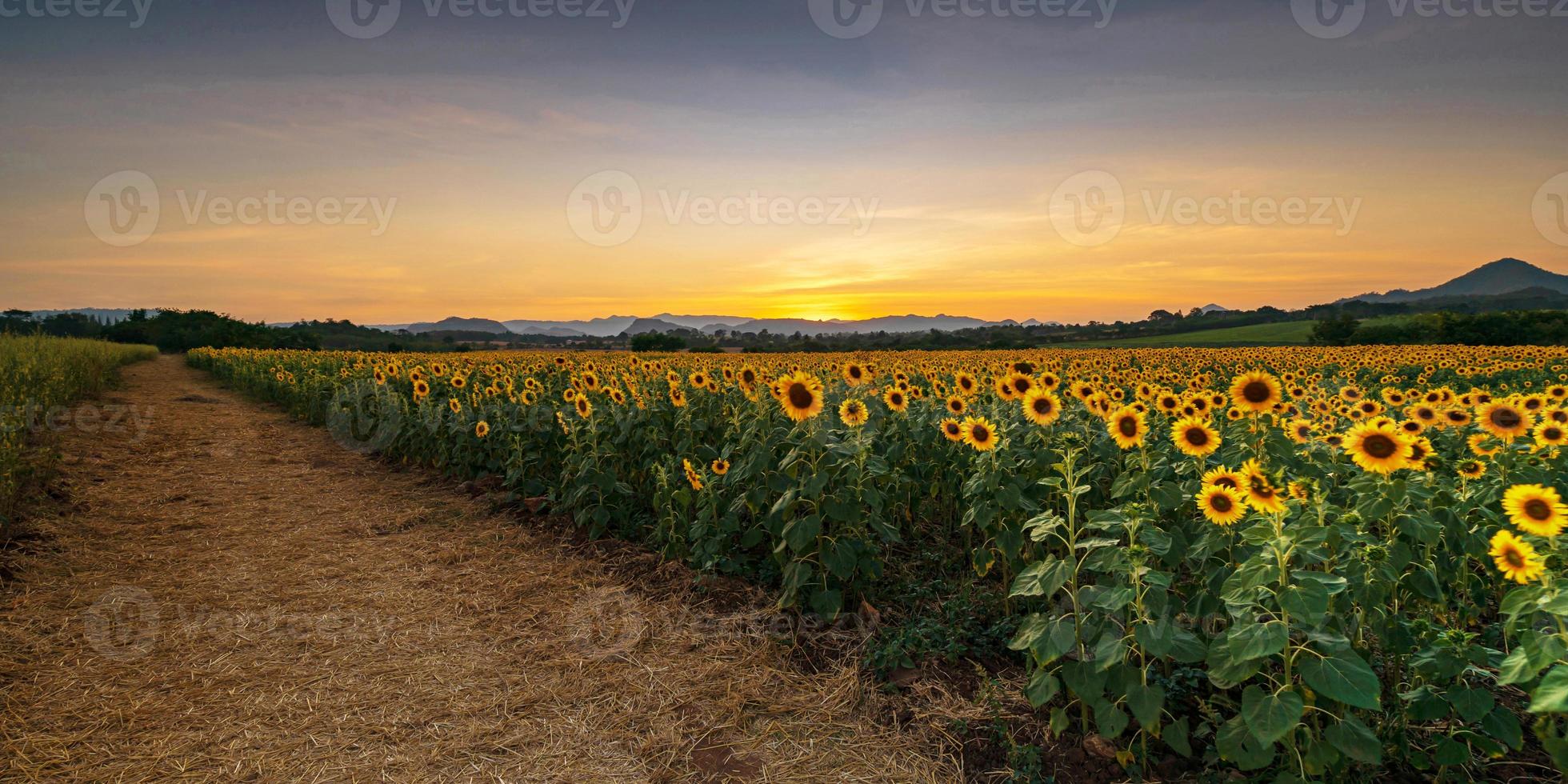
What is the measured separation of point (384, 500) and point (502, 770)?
6.61 meters

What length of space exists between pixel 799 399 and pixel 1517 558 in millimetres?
3864

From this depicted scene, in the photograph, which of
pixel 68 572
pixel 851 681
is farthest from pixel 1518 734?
pixel 68 572

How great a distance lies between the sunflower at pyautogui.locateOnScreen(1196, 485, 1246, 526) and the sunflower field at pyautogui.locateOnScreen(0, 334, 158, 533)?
372 inches

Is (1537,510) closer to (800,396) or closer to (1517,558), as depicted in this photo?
(1517,558)

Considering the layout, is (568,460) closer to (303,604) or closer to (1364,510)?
(303,604)

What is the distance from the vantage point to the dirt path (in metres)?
A: 3.55

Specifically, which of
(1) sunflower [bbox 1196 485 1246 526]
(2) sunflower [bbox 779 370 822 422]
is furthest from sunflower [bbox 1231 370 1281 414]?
(2) sunflower [bbox 779 370 822 422]

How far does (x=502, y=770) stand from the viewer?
347cm

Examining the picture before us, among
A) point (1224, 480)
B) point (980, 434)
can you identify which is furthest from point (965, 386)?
point (1224, 480)

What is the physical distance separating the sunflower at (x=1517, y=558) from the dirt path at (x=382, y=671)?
93.4 inches

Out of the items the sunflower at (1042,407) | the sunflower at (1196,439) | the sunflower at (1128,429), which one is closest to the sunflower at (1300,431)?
the sunflower at (1196,439)

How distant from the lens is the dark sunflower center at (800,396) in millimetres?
5430

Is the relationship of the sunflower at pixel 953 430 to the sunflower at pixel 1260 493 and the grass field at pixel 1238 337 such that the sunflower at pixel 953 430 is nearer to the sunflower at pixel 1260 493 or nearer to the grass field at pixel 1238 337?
the sunflower at pixel 1260 493

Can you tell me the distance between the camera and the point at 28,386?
38.5 feet
